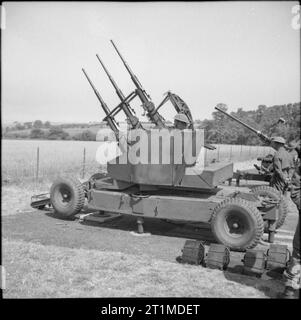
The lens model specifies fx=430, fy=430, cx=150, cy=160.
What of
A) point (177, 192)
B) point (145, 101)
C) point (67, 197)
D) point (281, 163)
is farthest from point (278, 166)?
point (67, 197)

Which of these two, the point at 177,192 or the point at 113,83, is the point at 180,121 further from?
the point at 113,83

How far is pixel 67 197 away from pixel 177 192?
2.68 meters

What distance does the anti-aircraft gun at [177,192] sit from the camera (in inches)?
297

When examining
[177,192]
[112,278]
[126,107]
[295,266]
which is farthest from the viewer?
[126,107]

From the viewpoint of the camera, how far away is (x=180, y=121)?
8.46 metres

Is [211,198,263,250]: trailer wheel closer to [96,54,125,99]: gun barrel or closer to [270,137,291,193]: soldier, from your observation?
[270,137,291,193]: soldier

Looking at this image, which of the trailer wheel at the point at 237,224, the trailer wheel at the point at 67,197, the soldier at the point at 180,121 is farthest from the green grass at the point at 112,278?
the soldier at the point at 180,121

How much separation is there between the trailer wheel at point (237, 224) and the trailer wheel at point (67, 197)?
128 inches

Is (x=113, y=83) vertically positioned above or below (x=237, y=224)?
above

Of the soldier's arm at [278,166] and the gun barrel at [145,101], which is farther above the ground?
the gun barrel at [145,101]

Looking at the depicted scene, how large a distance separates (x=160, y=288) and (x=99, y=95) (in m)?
5.88

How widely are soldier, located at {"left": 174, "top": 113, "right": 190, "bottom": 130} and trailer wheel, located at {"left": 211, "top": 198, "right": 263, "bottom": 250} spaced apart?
1.77 meters

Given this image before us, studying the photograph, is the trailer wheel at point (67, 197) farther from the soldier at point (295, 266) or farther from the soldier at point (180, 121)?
the soldier at point (295, 266)

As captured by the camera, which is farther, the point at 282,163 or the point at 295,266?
the point at 282,163
